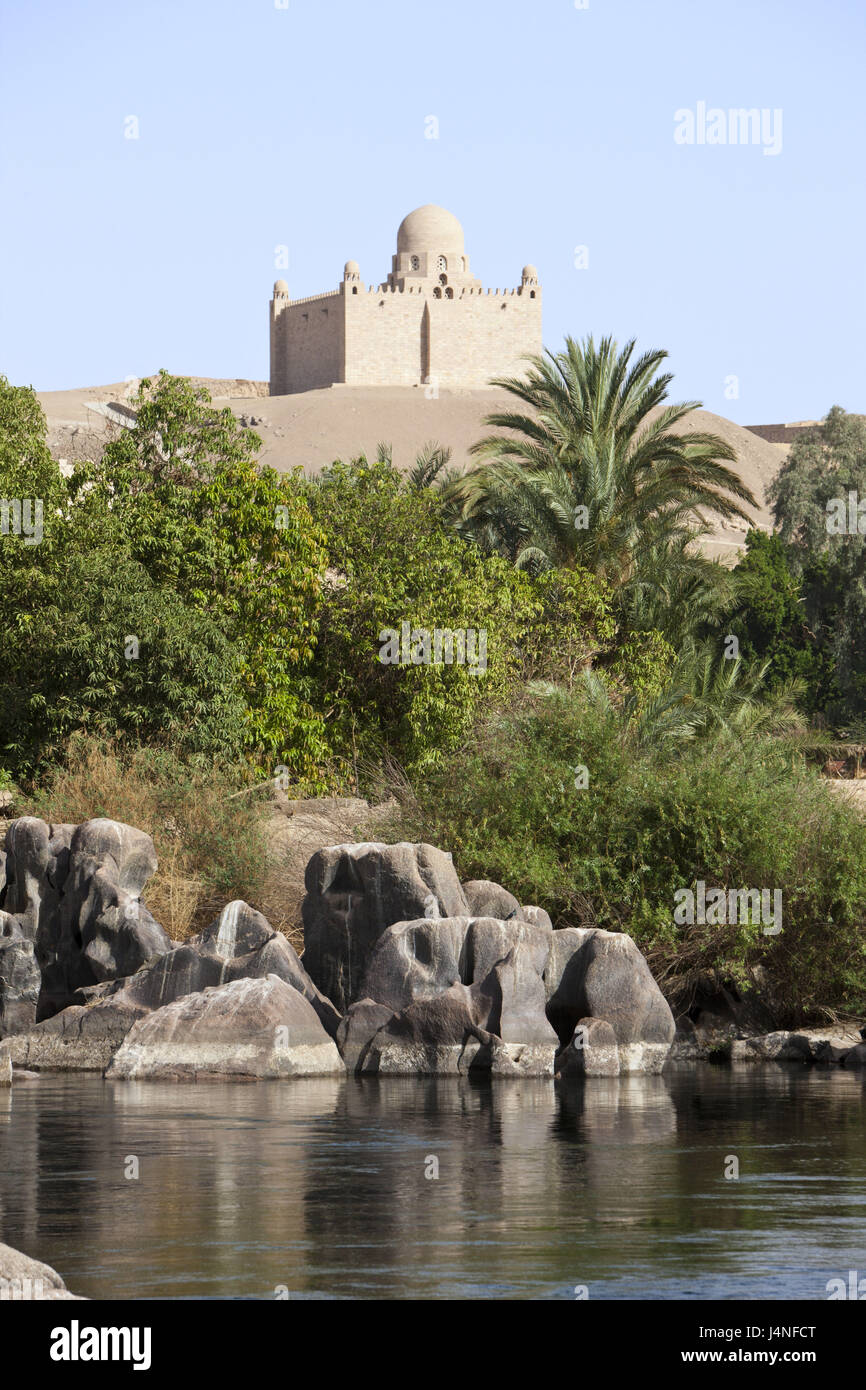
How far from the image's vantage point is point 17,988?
67.6 ft

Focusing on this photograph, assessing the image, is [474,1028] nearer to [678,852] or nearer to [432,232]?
[678,852]

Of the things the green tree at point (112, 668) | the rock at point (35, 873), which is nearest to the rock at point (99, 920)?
the rock at point (35, 873)

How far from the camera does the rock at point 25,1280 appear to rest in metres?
7.30

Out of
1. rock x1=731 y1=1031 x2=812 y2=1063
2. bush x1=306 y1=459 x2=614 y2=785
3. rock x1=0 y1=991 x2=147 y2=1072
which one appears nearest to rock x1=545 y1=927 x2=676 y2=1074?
rock x1=731 y1=1031 x2=812 y2=1063

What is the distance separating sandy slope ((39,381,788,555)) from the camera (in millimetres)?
104500

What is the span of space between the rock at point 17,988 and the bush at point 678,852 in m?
5.92

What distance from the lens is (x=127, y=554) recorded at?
2962 centimetres

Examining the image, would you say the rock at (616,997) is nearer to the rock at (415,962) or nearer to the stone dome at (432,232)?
the rock at (415,962)

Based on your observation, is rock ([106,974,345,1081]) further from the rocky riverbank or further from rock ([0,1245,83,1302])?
rock ([0,1245,83,1302])

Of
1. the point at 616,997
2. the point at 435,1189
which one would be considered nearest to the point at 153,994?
the point at 616,997

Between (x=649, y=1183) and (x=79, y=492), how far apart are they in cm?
2393

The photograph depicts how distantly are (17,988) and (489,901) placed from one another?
5.74 m

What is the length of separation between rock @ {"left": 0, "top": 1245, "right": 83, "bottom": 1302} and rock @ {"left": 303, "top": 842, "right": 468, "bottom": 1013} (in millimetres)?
13106

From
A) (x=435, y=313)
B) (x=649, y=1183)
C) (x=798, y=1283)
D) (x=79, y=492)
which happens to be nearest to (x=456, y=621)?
(x=79, y=492)
